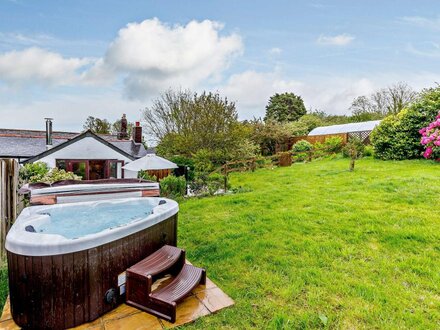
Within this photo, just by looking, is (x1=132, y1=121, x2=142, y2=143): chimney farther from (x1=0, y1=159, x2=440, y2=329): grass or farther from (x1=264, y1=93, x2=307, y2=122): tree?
(x1=264, y1=93, x2=307, y2=122): tree

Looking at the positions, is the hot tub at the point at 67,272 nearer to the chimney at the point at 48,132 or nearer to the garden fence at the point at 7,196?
the garden fence at the point at 7,196

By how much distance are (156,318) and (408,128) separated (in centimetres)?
1437

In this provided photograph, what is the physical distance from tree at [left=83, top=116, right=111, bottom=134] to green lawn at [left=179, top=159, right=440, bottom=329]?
79.2ft

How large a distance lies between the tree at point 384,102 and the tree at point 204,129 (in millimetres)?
16330

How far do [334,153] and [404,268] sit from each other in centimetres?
1501

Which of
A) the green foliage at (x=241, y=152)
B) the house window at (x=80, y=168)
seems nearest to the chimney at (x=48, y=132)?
the house window at (x=80, y=168)

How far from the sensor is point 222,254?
4.64 metres

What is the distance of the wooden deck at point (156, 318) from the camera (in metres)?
2.92

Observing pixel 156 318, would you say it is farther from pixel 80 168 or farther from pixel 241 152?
pixel 241 152

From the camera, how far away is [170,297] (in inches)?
123

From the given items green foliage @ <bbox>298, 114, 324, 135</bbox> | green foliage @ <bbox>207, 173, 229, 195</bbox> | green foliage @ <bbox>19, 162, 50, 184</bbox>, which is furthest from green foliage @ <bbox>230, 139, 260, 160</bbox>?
green foliage @ <bbox>298, 114, 324, 135</bbox>

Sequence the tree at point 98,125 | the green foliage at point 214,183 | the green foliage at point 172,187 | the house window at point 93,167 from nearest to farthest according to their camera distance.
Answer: the green foliage at point 172,187 → the green foliage at point 214,183 → the house window at point 93,167 → the tree at point 98,125

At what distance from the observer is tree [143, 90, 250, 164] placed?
1555cm

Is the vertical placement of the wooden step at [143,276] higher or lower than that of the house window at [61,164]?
lower
